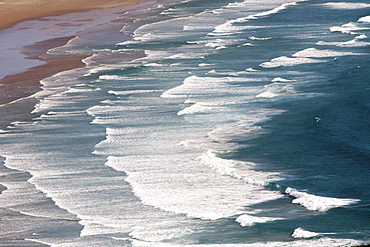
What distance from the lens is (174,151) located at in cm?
998

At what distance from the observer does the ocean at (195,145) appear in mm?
7273

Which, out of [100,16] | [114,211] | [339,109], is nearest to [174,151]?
[114,211]

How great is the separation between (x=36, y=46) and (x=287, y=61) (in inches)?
313

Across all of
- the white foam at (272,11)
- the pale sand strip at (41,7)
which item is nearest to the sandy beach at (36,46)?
the pale sand strip at (41,7)

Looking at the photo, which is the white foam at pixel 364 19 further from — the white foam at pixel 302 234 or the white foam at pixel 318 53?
the white foam at pixel 302 234

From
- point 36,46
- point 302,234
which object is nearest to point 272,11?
point 36,46

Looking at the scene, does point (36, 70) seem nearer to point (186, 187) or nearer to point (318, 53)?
point (318, 53)

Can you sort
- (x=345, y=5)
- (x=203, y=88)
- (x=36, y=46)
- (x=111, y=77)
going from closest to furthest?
(x=203, y=88)
(x=111, y=77)
(x=36, y=46)
(x=345, y=5)

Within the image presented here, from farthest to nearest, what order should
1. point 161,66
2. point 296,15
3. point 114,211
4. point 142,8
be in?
point 142,8 < point 296,15 < point 161,66 < point 114,211

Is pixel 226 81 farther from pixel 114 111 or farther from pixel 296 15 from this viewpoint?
pixel 296 15

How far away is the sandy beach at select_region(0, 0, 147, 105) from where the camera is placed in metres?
14.9

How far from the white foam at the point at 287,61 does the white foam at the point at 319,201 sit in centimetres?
859

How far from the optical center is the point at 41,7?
94.4 ft

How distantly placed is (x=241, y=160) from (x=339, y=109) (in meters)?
3.34
